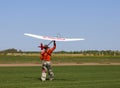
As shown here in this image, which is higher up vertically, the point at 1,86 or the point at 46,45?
the point at 46,45

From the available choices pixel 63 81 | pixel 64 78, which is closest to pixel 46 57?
pixel 63 81

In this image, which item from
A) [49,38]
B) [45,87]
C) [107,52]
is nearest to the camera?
[45,87]

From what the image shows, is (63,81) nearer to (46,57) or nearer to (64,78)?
(46,57)

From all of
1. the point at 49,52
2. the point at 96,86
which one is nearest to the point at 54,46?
the point at 49,52

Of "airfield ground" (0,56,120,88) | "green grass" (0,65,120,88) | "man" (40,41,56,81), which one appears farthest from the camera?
"man" (40,41,56,81)

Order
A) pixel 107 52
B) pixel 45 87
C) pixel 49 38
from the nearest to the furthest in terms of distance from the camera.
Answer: pixel 45 87
pixel 49 38
pixel 107 52

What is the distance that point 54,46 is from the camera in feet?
93.7

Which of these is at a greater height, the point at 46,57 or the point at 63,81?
the point at 46,57

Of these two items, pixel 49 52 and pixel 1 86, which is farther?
pixel 49 52

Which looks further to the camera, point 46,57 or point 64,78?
point 64,78

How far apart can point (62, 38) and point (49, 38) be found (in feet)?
3.04

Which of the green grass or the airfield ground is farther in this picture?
the airfield ground

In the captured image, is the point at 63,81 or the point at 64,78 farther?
the point at 64,78

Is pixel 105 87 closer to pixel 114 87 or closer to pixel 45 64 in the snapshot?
pixel 114 87
